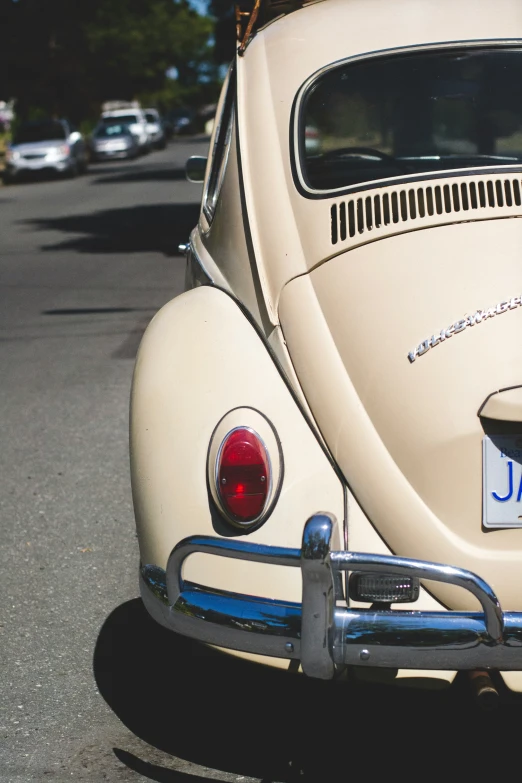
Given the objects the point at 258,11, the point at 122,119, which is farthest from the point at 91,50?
the point at 258,11

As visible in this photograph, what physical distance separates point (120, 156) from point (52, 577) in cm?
3747

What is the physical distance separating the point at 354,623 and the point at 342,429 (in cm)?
56

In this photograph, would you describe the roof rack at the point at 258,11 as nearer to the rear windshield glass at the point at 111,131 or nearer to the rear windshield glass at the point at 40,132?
the rear windshield glass at the point at 40,132

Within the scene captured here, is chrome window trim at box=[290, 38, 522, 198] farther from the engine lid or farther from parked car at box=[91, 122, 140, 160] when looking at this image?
parked car at box=[91, 122, 140, 160]

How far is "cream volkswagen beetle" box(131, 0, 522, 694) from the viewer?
8.32ft

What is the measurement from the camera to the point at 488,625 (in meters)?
2.48

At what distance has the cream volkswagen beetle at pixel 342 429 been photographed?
8.32ft

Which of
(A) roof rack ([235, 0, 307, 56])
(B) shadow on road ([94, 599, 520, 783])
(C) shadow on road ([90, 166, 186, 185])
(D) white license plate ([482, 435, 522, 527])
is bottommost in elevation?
(B) shadow on road ([94, 599, 520, 783])

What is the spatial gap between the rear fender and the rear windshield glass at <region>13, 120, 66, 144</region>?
2977 centimetres

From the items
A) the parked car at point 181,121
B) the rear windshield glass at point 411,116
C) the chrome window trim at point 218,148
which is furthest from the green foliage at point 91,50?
the rear windshield glass at point 411,116

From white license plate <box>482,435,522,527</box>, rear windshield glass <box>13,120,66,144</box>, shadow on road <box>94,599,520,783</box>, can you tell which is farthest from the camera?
rear windshield glass <box>13,120,66,144</box>

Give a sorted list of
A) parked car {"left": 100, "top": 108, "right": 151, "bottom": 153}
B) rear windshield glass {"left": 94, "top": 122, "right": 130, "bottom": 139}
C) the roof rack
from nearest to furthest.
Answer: the roof rack
rear windshield glass {"left": 94, "top": 122, "right": 130, "bottom": 139}
parked car {"left": 100, "top": 108, "right": 151, "bottom": 153}

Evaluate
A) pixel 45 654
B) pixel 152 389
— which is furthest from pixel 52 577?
pixel 152 389

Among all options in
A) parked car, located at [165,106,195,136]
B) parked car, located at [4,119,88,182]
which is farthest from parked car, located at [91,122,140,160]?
parked car, located at [165,106,195,136]
